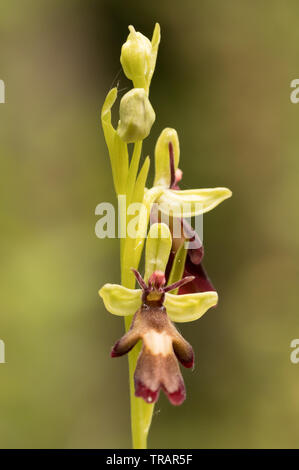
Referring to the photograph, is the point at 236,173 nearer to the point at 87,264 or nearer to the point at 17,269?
the point at 87,264

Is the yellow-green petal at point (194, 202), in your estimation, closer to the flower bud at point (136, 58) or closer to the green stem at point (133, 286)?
the green stem at point (133, 286)

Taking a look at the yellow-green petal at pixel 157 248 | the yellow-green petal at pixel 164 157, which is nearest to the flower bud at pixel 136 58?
the yellow-green petal at pixel 164 157

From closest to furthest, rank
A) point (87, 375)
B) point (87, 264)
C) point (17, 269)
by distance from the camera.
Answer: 1. point (17, 269)
2. point (87, 264)
3. point (87, 375)

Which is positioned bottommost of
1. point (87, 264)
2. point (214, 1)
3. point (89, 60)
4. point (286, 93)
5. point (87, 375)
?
point (87, 375)

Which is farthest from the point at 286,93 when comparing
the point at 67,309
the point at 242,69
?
the point at 67,309

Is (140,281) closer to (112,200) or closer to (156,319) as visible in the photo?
(156,319)

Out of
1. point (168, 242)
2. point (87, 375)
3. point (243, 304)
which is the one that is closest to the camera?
point (168, 242)

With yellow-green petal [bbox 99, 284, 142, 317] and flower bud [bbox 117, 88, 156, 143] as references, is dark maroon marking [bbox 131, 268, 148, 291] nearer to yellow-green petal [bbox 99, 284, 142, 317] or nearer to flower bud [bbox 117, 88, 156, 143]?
yellow-green petal [bbox 99, 284, 142, 317]
